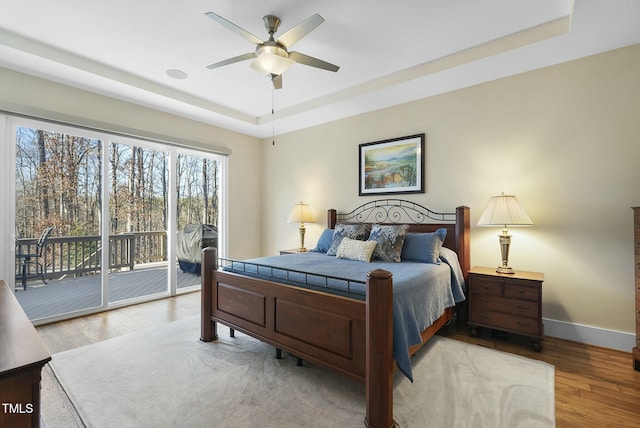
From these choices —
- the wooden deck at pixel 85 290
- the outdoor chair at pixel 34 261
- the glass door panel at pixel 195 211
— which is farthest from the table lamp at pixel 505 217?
the outdoor chair at pixel 34 261

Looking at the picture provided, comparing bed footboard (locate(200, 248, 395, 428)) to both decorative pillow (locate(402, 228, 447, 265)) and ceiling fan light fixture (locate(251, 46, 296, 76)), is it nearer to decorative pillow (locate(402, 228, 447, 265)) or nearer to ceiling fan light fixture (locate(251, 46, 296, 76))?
decorative pillow (locate(402, 228, 447, 265))

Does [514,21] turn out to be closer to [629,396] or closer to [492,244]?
[492,244]

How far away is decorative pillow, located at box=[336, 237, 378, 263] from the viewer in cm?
309

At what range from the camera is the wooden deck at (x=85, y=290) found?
3.36m

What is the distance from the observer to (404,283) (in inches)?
83.0

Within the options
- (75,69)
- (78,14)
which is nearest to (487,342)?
(78,14)

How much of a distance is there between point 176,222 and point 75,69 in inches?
84.9

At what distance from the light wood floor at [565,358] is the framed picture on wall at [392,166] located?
5.87 feet

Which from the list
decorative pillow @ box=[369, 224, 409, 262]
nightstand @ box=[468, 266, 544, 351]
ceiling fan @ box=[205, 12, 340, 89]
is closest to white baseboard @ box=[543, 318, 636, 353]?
nightstand @ box=[468, 266, 544, 351]

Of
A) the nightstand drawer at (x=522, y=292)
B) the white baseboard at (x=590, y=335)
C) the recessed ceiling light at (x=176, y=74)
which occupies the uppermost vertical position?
the recessed ceiling light at (x=176, y=74)

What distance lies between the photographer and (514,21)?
252 centimetres

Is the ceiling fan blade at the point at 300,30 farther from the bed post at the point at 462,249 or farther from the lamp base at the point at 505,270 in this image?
the lamp base at the point at 505,270

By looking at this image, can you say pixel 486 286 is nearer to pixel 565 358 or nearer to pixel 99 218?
pixel 565 358

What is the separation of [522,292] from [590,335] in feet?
2.55
